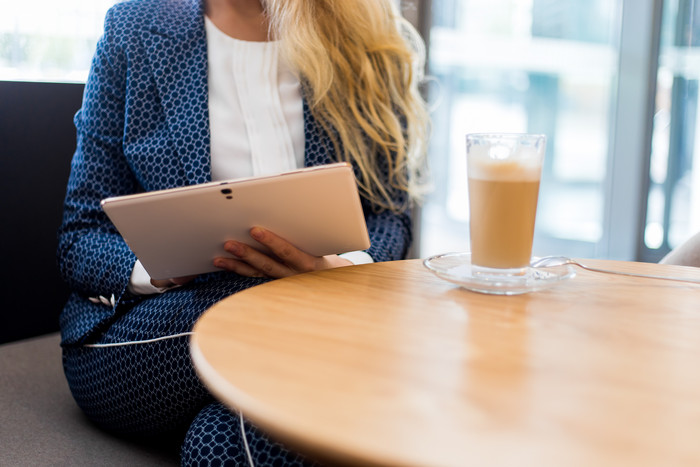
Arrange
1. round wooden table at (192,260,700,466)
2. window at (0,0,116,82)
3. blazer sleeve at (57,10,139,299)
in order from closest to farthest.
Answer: round wooden table at (192,260,700,466), blazer sleeve at (57,10,139,299), window at (0,0,116,82)

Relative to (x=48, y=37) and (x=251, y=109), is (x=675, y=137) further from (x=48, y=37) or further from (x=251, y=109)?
(x=48, y=37)

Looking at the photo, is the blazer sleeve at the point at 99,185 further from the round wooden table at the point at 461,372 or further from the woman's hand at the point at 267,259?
the round wooden table at the point at 461,372

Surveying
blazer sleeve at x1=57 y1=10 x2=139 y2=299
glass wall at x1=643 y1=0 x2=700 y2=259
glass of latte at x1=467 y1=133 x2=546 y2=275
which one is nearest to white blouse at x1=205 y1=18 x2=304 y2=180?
blazer sleeve at x1=57 y1=10 x2=139 y2=299

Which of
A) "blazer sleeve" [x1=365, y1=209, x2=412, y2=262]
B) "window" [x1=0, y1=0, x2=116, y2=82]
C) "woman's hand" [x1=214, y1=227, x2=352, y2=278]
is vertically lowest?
"blazer sleeve" [x1=365, y1=209, x2=412, y2=262]

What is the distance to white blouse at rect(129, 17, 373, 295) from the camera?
49.2 inches

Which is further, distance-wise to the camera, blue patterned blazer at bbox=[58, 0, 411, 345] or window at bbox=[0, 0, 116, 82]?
window at bbox=[0, 0, 116, 82]

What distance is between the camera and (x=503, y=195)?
70 centimetres

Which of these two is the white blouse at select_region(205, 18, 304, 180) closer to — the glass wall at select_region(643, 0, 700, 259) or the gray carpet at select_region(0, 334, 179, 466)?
the gray carpet at select_region(0, 334, 179, 466)

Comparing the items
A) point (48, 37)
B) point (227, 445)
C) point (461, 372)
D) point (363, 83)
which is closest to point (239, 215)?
point (227, 445)

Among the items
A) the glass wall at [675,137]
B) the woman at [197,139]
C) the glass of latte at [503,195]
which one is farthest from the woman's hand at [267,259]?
the glass wall at [675,137]

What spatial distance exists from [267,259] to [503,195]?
0.34 m

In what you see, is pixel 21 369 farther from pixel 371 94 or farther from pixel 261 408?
pixel 261 408

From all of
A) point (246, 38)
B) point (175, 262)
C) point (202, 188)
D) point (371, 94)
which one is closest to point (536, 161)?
point (202, 188)

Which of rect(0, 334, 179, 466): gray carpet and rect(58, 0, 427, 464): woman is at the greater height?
rect(58, 0, 427, 464): woman
